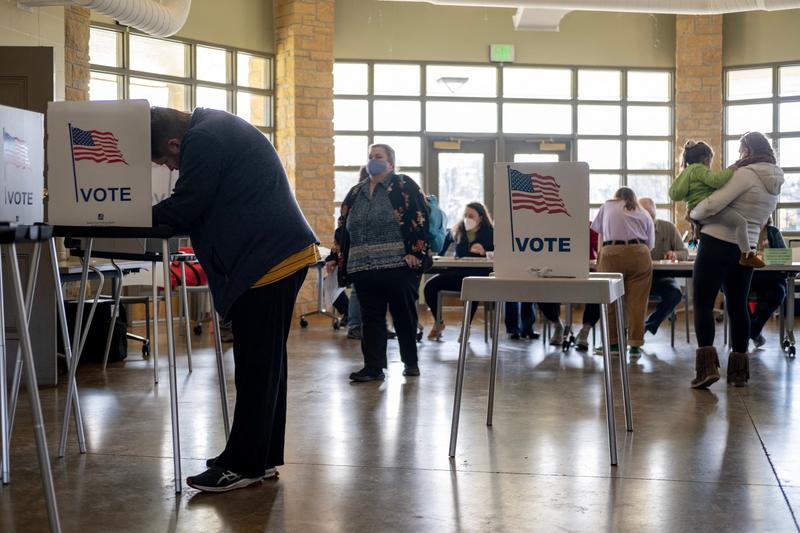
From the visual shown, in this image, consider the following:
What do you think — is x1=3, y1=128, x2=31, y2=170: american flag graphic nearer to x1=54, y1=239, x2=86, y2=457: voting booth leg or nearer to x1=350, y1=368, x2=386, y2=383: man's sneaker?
x1=54, y1=239, x2=86, y2=457: voting booth leg

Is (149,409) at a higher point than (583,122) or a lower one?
lower

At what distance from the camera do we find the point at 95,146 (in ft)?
10.6

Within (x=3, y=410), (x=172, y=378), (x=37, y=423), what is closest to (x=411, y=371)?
(x=172, y=378)

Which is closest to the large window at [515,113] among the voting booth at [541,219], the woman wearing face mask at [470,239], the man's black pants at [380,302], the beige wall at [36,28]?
the woman wearing face mask at [470,239]

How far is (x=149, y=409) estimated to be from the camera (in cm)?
483

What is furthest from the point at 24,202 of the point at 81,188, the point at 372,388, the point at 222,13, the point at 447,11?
the point at 447,11

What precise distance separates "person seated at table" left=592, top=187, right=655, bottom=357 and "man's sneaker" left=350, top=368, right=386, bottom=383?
205 centimetres

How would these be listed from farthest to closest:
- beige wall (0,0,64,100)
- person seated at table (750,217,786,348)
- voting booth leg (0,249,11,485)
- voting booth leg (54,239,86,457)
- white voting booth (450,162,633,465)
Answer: beige wall (0,0,64,100)
person seated at table (750,217,786,348)
white voting booth (450,162,633,465)
voting booth leg (54,239,86,457)
voting booth leg (0,249,11,485)

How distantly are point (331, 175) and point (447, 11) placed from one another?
2.42 m

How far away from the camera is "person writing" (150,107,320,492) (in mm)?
3062

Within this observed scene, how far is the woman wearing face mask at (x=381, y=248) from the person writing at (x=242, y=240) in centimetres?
244

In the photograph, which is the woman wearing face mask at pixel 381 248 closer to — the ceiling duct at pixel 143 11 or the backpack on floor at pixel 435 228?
the backpack on floor at pixel 435 228

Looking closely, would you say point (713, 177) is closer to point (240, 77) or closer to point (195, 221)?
point (195, 221)

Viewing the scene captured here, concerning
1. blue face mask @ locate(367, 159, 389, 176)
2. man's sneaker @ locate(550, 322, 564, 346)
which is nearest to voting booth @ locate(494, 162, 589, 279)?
blue face mask @ locate(367, 159, 389, 176)
